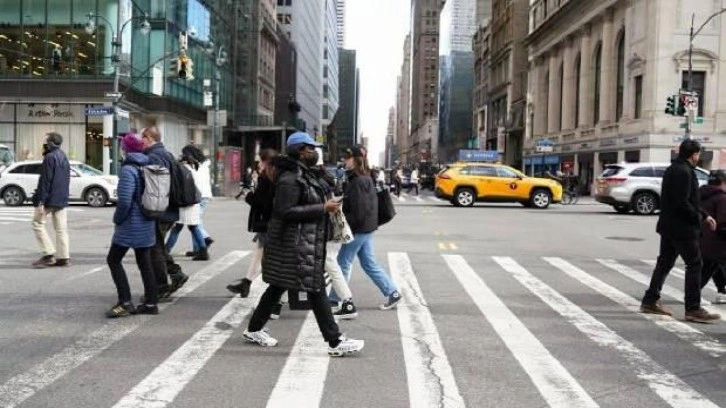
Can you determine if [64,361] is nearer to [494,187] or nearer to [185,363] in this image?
[185,363]

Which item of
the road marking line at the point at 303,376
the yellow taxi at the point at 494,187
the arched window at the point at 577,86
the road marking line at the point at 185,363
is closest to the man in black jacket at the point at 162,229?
the road marking line at the point at 185,363

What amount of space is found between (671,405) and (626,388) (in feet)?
1.34

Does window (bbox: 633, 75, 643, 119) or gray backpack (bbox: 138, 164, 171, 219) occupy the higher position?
window (bbox: 633, 75, 643, 119)

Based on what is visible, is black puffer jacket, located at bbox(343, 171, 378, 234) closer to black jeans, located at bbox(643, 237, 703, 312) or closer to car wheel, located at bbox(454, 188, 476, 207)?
black jeans, located at bbox(643, 237, 703, 312)

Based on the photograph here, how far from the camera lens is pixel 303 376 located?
5457 millimetres

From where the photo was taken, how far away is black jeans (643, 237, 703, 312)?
7625 mm

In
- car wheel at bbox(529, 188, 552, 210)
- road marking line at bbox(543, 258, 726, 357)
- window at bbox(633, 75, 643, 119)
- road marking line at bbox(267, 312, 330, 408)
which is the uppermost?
window at bbox(633, 75, 643, 119)

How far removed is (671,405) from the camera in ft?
16.2

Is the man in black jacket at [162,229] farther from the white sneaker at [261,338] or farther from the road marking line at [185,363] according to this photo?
the white sneaker at [261,338]

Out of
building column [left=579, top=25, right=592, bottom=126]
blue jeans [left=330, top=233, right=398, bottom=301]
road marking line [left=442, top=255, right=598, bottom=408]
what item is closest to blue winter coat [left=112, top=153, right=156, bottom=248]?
blue jeans [left=330, top=233, right=398, bottom=301]

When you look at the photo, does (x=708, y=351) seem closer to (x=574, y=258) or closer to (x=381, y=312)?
Result: (x=381, y=312)

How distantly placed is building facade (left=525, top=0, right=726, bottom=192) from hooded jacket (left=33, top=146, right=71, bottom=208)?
3093cm

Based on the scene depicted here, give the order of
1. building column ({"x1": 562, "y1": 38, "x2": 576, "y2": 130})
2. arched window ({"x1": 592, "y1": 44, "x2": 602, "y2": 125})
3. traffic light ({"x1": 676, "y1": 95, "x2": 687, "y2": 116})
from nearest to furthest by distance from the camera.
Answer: traffic light ({"x1": 676, "y1": 95, "x2": 687, "y2": 116})
arched window ({"x1": 592, "y1": 44, "x2": 602, "y2": 125})
building column ({"x1": 562, "y1": 38, "x2": 576, "y2": 130})

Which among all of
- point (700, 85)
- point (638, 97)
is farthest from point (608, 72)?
point (700, 85)
